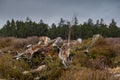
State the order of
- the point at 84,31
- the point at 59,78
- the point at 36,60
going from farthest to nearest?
the point at 84,31
the point at 36,60
the point at 59,78

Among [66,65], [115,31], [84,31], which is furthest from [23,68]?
[115,31]

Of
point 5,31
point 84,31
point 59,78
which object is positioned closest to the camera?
point 59,78

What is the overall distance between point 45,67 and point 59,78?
1307 mm

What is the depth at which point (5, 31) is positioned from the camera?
8938cm

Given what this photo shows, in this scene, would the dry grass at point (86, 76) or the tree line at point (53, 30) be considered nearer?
the dry grass at point (86, 76)

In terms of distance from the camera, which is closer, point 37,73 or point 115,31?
point 37,73

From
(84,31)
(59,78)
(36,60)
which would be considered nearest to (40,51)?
(36,60)

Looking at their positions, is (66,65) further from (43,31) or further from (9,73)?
(43,31)

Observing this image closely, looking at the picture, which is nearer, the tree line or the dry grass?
the dry grass

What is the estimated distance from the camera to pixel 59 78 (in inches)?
542

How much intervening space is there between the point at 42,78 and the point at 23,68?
1.31m

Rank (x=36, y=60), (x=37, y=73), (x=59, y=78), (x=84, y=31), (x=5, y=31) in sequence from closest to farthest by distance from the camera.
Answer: (x=59, y=78)
(x=37, y=73)
(x=36, y=60)
(x=84, y=31)
(x=5, y=31)

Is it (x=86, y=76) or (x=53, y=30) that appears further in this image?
(x=53, y=30)

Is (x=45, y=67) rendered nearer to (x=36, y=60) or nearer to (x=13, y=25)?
(x=36, y=60)
